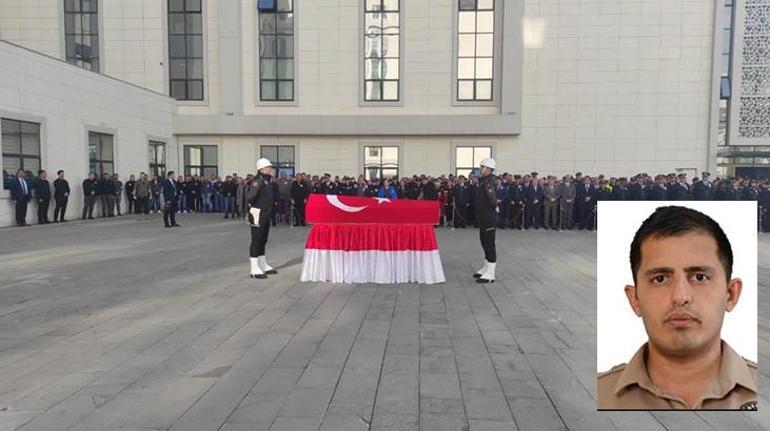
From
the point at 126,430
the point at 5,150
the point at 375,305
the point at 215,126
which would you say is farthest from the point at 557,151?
the point at 126,430

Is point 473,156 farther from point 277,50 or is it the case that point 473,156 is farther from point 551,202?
point 277,50

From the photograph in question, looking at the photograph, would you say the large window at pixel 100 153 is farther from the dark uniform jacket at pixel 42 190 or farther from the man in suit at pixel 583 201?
the man in suit at pixel 583 201

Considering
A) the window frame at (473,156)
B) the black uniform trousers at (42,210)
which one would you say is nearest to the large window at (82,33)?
the black uniform trousers at (42,210)

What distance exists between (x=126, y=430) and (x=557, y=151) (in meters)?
25.2

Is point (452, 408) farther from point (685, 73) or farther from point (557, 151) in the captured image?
point (685, 73)

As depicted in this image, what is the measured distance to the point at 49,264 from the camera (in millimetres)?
10086

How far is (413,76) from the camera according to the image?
86.4ft

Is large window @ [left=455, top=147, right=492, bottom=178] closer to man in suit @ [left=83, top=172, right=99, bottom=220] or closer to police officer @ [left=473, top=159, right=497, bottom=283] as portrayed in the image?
man in suit @ [left=83, top=172, right=99, bottom=220]

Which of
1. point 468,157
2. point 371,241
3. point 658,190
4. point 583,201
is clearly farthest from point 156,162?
point 658,190

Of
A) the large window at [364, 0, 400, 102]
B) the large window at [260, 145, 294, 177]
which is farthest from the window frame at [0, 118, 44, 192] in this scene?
the large window at [364, 0, 400, 102]

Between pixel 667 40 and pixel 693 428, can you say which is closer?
pixel 693 428

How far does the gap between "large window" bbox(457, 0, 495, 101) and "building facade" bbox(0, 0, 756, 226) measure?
7cm

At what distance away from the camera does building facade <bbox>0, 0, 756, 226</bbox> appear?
2514 centimetres

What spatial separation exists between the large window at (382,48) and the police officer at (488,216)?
61.3 feet
